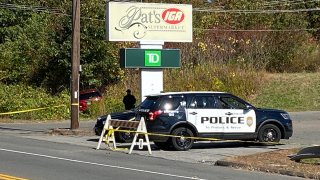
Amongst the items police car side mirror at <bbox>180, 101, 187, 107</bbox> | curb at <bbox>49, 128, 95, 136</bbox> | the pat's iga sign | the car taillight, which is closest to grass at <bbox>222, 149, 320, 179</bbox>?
police car side mirror at <bbox>180, 101, 187, 107</bbox>

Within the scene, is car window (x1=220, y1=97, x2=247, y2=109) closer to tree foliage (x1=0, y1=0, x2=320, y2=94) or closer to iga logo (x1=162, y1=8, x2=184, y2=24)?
iga logo (x1=162, y1=8, x2=184, y2=24)

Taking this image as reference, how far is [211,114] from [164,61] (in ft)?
27.3

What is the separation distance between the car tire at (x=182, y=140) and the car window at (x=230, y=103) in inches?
55.6

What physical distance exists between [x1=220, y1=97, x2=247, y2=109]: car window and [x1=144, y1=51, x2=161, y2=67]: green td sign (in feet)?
24.5

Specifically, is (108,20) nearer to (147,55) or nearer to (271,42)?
(147,55)

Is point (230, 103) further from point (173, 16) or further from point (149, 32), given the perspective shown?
point (173, 16)

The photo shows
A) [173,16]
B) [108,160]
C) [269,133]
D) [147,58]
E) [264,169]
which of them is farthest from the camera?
[173,16]

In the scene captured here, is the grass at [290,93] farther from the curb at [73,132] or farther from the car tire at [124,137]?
the car tire at [124,137]

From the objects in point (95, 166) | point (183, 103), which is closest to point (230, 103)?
point (183, 103)

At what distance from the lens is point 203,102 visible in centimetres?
2131

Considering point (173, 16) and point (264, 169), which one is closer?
point (264, 169)

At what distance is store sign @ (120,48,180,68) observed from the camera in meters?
28.6

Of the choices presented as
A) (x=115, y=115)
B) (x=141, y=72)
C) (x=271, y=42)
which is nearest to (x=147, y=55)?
(x=141, y=72)

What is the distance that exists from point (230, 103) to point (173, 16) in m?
9.65
